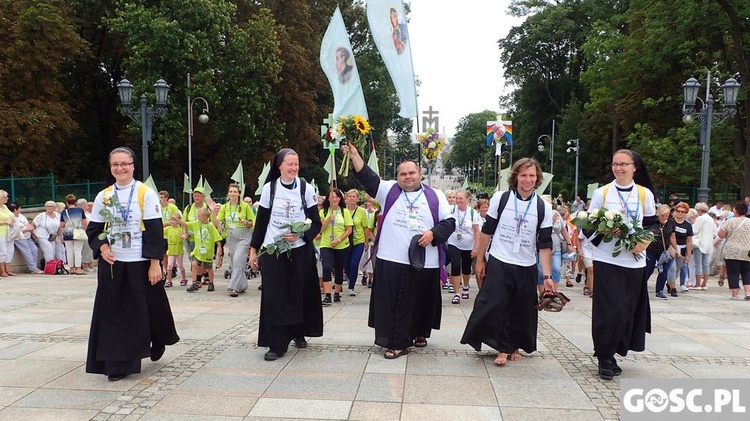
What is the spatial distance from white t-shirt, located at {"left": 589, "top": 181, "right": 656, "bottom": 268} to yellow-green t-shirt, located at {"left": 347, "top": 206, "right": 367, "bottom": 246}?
5155 millimetres

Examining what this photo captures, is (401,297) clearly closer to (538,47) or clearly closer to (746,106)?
(746,106)

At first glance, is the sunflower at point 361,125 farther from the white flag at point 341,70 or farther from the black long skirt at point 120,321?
the black long skirt at point 120,321

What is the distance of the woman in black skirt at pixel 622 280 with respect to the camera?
4926 millimetres

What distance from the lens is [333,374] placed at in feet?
16.2

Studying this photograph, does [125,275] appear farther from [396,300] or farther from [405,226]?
[405,226]

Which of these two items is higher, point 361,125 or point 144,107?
point 144,107

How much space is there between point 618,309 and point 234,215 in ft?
22.8

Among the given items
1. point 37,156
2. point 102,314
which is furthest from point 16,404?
point 37,156

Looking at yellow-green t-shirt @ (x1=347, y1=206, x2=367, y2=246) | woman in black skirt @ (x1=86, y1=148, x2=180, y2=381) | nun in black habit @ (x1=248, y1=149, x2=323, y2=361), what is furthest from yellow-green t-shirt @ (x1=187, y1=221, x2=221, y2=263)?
woman in black skirt @ (x1=86, y1=148, x2=180, y2=381)

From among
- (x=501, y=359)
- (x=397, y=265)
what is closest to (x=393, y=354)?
(x=397, y=265)

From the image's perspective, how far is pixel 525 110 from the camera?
5416 centimetres

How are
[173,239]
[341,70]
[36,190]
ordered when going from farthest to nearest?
[36,190], [173,239], [341,70]

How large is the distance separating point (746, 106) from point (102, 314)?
25.2 metres

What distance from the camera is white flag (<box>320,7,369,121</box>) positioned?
7723 mm
